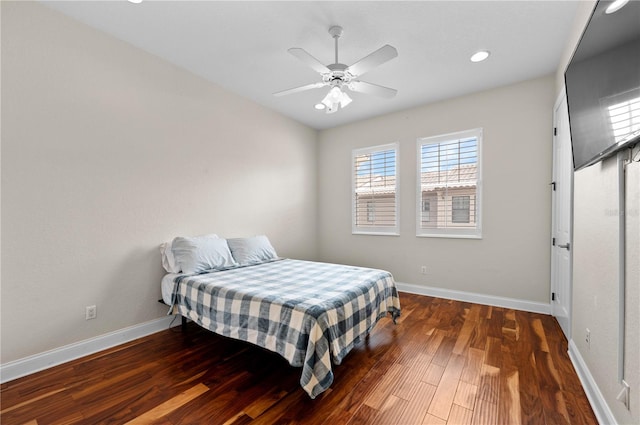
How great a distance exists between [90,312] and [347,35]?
332 centimetres

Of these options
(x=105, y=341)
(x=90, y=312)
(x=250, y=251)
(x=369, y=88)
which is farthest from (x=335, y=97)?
(x=105, y=341)

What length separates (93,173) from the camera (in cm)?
245

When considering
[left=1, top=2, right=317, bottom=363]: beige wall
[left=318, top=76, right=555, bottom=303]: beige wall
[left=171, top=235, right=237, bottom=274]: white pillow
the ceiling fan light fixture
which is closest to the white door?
[left=318, top=76, right=555, bottom=303]: beige wall

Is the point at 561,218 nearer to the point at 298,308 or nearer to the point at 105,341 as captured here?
the point at 298,308

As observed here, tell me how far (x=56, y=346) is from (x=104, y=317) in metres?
0.35

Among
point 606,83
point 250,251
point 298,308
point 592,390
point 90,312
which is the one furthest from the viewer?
point 250,251

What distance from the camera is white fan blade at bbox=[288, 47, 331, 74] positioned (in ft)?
6.63

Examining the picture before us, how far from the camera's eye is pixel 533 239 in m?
3.34

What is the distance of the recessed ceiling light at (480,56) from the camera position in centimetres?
274

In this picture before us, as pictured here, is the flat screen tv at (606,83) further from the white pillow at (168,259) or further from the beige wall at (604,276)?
the white pillow at (168,259)

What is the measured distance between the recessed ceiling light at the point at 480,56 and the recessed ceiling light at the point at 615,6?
1698 mm

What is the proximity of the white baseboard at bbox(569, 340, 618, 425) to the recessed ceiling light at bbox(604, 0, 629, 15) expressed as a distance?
1.93 metres

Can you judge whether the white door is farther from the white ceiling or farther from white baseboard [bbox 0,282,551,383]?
the white ceiling

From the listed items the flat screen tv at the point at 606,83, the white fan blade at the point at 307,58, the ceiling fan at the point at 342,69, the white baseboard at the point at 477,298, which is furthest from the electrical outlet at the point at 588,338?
the white fan blade at the point at 307,58
